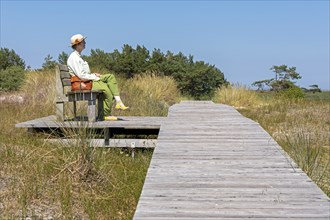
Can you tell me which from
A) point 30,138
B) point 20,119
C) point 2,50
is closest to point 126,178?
point 30,138

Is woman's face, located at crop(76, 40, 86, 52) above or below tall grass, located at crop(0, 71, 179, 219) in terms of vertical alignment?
above

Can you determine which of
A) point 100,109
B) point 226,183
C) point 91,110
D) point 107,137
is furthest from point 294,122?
point 226,183

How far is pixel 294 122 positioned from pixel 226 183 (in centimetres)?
882

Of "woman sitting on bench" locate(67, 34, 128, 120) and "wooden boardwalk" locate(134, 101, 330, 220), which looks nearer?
"wooden boardwalk" locate(134, 101, 330, 220)

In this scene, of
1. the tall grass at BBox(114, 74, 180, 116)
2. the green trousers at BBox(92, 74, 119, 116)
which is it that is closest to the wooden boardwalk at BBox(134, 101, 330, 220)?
the green trousers at BBox(92, 74, 119, 116)

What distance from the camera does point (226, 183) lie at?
311 centimetres

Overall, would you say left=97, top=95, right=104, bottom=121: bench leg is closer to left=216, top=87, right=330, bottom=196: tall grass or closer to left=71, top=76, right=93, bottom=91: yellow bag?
left=71, top=76, right=93, bottom=91: yellow bag

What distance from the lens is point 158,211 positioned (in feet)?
8.17

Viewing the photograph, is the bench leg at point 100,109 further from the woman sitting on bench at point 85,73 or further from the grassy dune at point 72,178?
the grassy dune at point 72,178

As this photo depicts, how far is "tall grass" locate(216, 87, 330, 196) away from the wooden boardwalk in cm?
41

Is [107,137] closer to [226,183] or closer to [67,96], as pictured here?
[67,96]

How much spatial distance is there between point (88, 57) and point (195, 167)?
2349 centimetres

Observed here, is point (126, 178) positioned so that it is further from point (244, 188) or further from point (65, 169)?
point (244, 188)

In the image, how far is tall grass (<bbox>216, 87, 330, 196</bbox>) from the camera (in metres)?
4.70
